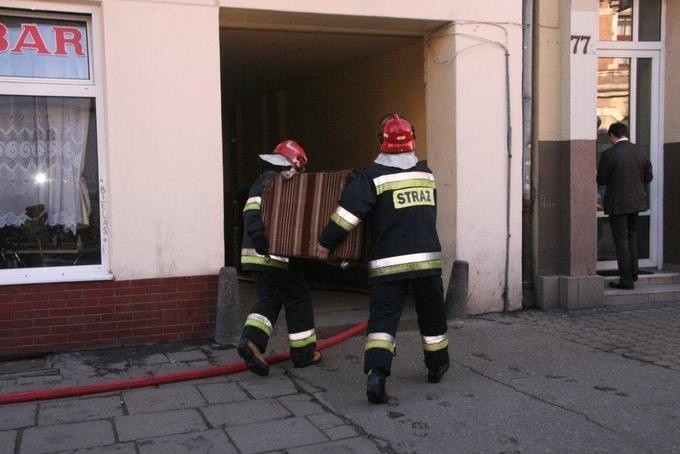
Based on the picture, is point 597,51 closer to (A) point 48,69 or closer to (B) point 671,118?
(B) point 671,118

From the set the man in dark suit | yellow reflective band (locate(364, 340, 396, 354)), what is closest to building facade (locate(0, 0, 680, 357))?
the man in dark suit

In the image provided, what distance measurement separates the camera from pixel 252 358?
5.24 m

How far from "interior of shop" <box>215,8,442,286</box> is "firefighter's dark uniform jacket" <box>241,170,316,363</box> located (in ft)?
7.26

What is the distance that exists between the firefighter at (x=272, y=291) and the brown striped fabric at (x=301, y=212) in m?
0.11

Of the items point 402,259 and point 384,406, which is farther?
point 402,259

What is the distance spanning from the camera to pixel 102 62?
6078 millimetres

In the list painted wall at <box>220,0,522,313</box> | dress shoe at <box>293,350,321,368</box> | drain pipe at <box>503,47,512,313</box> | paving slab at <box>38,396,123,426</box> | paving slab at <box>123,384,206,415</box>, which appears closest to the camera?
paving slab at <box>38,396,123,426</box>

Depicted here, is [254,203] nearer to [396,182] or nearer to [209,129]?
[396,182]

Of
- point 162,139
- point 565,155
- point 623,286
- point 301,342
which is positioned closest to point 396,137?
point 301,342

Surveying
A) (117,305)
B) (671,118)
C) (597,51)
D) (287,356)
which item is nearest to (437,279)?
(287,356)

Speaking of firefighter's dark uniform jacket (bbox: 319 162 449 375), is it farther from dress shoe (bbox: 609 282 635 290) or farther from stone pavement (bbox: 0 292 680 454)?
dress shoe (bbox: 609 282 635 290)

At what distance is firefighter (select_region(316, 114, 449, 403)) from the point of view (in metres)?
4.77

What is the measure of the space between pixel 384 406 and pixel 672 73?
606 centimetres

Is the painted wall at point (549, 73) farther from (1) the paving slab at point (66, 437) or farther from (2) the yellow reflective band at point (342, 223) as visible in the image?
(1) the paving slab at point (66, 437)
